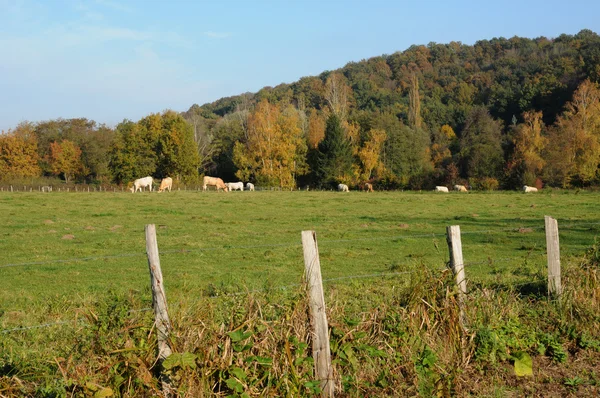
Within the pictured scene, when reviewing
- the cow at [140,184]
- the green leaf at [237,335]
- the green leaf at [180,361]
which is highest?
the cow at [140,184]

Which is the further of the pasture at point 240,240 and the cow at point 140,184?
the cow at point 140,184

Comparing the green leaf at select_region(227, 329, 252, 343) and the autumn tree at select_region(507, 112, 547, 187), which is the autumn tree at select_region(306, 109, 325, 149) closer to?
the autumn tree at select_region(507, 112, 547, 187)

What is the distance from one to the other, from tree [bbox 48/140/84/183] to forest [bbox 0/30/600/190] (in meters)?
0.15

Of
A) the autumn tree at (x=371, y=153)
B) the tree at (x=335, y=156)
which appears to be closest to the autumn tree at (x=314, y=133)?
the tree at (x=335, y=156)

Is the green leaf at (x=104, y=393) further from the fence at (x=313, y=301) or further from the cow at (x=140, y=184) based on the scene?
the cow at (x=140, y=184)

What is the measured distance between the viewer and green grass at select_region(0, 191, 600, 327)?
11.0 m

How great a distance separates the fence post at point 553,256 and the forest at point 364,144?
49988 mm

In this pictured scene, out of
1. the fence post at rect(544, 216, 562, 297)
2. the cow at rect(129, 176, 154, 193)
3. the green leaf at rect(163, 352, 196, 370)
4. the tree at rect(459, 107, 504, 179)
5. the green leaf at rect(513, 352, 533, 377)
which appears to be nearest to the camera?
the green leaf at rect(163, 352, 196, 370)

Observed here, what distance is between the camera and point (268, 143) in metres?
70.4

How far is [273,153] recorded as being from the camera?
70.8m

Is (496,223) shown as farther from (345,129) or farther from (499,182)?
(345,129)

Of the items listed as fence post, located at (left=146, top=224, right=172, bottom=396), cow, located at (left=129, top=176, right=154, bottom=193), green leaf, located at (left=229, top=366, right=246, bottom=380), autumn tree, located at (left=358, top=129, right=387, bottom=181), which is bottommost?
green leaf, located at (left=229, top=366, right=246, bottom=380)

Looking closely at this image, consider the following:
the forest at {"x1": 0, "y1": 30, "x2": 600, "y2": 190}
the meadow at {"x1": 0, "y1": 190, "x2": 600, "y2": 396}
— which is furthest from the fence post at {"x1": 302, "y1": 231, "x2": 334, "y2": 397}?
the forest at {"x1": 0, "y1": 30, "x2": 600, "y2": 190}

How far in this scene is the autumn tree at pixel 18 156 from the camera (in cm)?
7206
